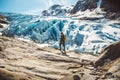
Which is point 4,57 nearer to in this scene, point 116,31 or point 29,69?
point 29,69

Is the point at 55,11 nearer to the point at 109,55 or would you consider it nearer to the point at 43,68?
the point at 109,55

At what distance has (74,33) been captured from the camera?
138 ft

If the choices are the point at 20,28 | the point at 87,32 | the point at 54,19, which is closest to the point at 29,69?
the point at 87,32

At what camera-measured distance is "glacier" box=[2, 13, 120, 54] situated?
118 ft

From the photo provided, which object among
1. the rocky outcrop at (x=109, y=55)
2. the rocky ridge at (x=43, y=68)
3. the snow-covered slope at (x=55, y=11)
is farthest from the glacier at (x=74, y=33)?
the snow-covered slope at (x=55, y=11)

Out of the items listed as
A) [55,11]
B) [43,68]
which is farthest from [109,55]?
[55,11]

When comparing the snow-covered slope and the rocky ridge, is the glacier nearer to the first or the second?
the rocky ridge

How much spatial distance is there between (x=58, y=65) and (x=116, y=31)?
2493 cm

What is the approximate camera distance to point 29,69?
1554 cm

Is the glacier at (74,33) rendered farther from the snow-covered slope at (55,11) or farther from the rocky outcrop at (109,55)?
the snow-covered slope at (55,11)

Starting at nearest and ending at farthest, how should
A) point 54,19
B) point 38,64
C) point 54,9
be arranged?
point 38,64, point 54,19, point 54,9

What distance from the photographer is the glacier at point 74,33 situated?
35.9 metres

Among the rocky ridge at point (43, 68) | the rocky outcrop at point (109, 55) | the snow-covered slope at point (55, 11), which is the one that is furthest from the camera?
the snow-covered slope at point (55, 11)

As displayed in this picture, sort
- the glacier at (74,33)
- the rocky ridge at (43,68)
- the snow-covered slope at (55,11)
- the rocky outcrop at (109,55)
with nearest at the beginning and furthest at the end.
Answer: the rocky ridge at (43,68), the rocky outcrop at (109,55), the glacier at (74,33), the snow-covered slope at (55,11)
